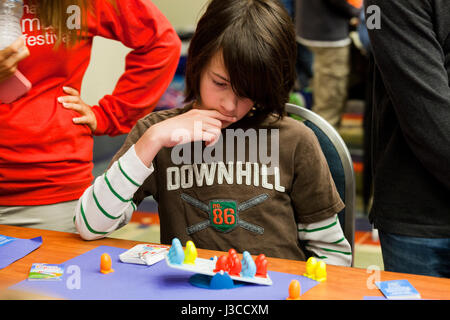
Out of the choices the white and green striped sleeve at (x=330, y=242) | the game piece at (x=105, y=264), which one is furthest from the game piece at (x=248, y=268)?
the white and green striped sleeve at (x=330, y=242)

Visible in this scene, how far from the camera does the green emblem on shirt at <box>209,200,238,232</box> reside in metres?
1.14

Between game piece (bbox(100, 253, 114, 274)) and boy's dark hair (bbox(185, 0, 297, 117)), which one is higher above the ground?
boy's dark hair (bbox(185, 0, 297, 117))

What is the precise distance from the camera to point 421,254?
3.53ft

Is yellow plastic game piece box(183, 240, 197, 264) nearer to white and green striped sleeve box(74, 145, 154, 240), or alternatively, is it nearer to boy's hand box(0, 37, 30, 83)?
white and green striped sleeve box(74, 145, 154, 240)

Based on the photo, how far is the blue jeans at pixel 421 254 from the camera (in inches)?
42.2

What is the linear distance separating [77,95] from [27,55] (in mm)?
209

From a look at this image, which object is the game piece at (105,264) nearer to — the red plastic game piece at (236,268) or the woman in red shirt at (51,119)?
the red plastic game piece at (236,268)

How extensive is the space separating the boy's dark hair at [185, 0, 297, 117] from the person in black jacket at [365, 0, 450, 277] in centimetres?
18

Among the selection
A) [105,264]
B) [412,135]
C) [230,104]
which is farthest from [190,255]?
[412,135]

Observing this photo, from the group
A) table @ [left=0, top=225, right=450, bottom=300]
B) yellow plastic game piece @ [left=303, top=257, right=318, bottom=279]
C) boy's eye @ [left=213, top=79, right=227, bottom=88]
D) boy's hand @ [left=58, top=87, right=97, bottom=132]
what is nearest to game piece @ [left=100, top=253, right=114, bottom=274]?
table @ [left=0, top=225, right=450, bottom=300]

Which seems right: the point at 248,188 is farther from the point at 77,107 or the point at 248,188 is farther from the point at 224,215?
the point at 77,107
